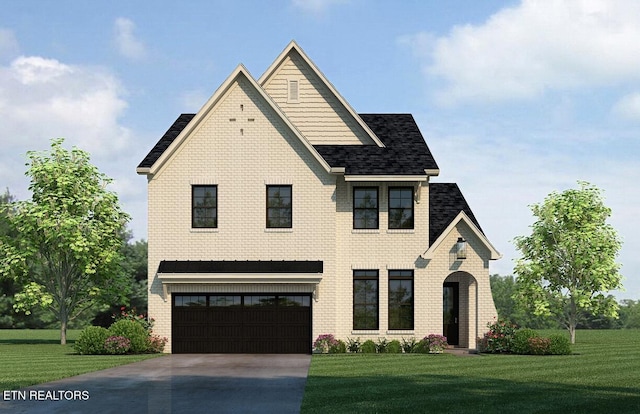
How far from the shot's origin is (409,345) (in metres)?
35.0

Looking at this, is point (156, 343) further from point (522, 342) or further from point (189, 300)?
point (522, 342)

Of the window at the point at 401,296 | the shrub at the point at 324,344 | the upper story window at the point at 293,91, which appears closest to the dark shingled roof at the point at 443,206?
the window at the point at 401,296

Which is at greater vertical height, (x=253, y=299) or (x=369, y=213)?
(x=369, y=213)

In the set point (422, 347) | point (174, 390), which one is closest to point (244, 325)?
point (422, 347)

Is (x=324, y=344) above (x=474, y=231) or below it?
below

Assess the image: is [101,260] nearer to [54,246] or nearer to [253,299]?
[54,246]

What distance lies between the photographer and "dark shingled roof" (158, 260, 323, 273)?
33.9 m

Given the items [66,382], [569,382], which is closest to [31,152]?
[66,382]

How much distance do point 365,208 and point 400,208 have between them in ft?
4.82

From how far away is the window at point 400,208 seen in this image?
35688mm

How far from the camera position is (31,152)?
45094 millimetres

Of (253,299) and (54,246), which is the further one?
(54,246)

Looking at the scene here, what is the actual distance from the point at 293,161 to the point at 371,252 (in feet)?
16.4

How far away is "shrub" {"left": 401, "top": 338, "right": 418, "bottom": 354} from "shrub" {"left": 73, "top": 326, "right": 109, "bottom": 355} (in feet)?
39.0
